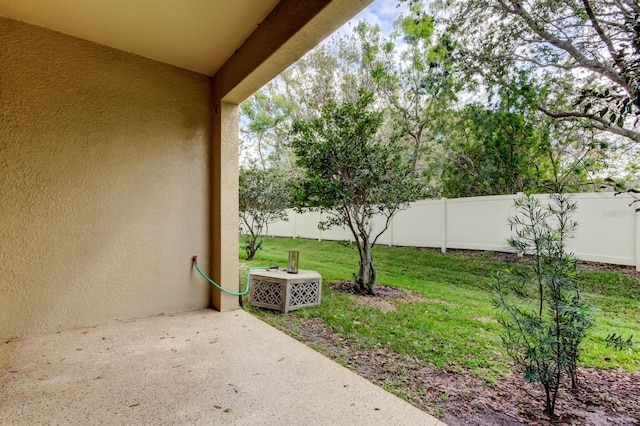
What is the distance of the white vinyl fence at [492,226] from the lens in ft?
13.4

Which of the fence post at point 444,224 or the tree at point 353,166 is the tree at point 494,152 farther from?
the tree at point 353,166

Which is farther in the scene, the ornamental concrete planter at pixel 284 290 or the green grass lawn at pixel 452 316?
the ornamental concrete planter at pixel 284 290

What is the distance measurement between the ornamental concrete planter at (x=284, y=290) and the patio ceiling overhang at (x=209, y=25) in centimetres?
216

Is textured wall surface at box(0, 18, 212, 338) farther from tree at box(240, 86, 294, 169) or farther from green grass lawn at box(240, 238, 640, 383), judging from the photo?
tree at box(240, 86, 294, 169)

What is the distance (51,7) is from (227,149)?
1779mm

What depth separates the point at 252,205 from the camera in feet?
24.3

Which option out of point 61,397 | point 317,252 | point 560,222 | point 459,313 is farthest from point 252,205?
point 560,222

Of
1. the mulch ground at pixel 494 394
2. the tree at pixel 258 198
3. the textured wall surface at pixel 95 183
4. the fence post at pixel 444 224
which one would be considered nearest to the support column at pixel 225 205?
the textured wall surface at pixel 95 183

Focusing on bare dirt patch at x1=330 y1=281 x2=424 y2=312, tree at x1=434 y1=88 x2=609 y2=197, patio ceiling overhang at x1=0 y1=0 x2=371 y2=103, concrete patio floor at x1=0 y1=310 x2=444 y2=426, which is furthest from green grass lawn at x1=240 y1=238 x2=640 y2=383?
patio ceiling overhang at x1=0 y1=0 x2=371 y2=103

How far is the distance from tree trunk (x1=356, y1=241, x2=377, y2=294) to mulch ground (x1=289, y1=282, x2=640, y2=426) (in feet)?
6.71

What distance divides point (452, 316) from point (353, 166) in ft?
7.50

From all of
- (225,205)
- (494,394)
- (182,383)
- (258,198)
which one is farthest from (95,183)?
(258,198)

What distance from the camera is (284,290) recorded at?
373 centimetres

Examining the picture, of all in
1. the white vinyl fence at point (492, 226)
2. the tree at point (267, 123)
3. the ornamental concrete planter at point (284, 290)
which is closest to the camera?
the ornamental concrete planter at point (284, 290)
